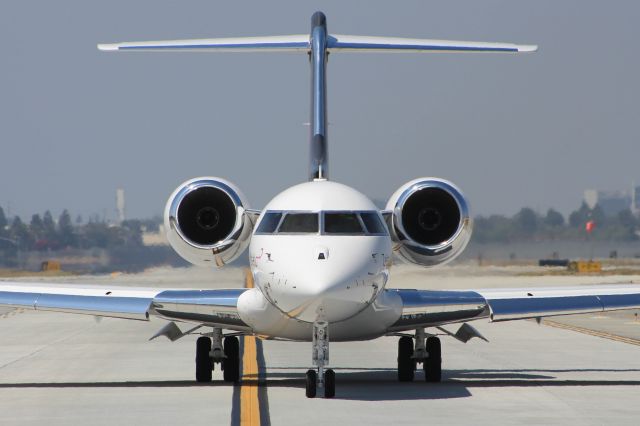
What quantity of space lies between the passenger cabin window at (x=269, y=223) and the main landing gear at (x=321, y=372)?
1379mm

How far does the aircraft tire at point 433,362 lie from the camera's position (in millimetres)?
19719

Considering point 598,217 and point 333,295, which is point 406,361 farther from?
point 598,217

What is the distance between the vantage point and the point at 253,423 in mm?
14555

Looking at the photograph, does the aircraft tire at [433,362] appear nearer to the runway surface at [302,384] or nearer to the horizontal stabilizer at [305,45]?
the runway surface at [302,384]

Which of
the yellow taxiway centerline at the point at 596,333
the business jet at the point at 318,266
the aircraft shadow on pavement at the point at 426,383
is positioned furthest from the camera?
the yellow taxiway centerline at the point at 596,333

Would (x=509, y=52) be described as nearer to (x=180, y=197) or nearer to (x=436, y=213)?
(x=436, y=213)

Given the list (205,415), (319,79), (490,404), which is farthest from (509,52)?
(205,415)

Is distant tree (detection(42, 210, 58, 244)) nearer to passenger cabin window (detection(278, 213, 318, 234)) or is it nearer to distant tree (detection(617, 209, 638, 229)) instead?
distant tree (detection(617, 209, 638, 229))

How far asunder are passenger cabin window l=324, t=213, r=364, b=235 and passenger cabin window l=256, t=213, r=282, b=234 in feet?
2.35

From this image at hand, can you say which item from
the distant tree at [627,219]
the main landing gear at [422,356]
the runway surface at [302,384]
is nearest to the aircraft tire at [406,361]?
the main landing gear at [422,356]

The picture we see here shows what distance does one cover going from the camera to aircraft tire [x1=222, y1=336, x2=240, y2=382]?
19547mm

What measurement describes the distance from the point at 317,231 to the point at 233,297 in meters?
2.20

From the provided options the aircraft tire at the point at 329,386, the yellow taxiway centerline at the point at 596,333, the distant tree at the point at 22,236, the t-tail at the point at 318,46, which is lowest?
the yellow taxiway centerline at the point at 596,333

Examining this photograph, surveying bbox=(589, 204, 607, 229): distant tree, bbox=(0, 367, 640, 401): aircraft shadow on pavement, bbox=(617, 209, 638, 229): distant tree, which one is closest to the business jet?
bbox=(0, 367, 640, 401): aircraft shadow on pavement
